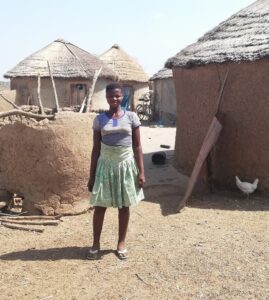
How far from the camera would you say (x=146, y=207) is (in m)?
6.01

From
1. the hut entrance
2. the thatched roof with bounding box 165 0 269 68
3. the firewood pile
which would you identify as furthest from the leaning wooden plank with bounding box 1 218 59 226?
the hut entrance

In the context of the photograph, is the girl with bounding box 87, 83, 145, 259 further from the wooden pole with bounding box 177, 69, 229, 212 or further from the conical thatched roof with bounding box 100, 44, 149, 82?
the conical thatched roof with bounding box 100, 44, 149, 82

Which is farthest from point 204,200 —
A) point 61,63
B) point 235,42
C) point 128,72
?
point 128,72

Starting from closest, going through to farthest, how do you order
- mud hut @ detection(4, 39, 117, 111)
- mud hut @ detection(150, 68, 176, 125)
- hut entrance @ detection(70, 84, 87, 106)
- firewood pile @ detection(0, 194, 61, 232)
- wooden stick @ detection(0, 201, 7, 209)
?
firewood pile @ detection(0, 194, 61, 232)
wooden stick @ detection(0, 201, 7, 209)
mud hut @ detection(4, 39, 117, 111)
hut entrance @ detection(70, 84, 87, 106)
mud hut @ detection(150, 68, 176, 125)

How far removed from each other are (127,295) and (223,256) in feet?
3.90

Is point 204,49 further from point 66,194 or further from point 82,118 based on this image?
point 66,194

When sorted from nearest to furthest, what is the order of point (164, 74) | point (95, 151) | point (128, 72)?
point (95, 151) → point (164, 74) → point (128, 72)

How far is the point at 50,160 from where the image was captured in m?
5.38

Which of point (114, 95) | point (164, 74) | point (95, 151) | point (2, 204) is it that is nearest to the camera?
point (114, 95)

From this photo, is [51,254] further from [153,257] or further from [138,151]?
[138,151]

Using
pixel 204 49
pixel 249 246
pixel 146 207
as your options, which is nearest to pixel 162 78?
pixel 204 49

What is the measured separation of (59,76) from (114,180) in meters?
14.3

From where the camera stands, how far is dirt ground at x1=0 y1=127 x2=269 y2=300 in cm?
353

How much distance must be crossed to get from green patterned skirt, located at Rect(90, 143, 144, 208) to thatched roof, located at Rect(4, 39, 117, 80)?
14.0 metres
